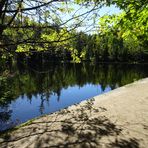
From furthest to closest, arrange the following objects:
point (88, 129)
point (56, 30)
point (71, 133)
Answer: point (88, 129) → point (71, 133) → point (56, 30)

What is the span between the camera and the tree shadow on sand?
831cm

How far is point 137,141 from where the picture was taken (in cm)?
866

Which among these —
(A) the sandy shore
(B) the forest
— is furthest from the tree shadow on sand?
(B) the forest

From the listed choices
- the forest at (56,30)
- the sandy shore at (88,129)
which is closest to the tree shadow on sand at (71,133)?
the sandy shore at (88,129)

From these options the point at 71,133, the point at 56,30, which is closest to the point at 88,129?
the point at 71,133

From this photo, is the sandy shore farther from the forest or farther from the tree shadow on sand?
the forest

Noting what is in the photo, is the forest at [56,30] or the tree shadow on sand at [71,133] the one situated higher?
the forest at [56,30]

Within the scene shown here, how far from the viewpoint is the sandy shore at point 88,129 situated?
8383 millimetres

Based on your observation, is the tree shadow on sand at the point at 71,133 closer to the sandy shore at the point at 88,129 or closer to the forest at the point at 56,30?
the sandy shore at the point at 88,129

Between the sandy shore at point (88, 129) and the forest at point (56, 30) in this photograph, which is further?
the sandy shore at point (88, 129)

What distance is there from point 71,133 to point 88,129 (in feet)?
2.46

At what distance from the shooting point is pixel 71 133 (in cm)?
923

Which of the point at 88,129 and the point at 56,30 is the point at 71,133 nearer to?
the point at 88,129


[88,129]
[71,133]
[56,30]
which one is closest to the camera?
[56,30]
